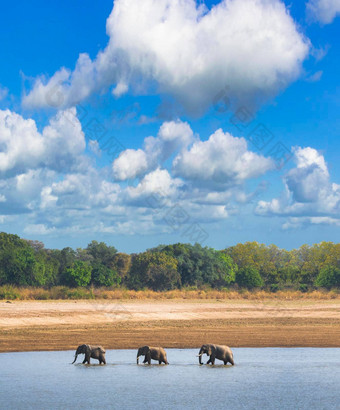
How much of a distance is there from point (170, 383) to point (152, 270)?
59.0m

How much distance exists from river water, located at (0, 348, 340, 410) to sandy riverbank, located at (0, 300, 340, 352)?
439cm

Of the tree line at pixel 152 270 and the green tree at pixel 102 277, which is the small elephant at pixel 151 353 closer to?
the tree line at pixel 152 270

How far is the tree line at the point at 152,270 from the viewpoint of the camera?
68062mm

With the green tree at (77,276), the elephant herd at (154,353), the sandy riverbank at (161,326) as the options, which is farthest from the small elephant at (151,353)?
the green tree at (77,276)

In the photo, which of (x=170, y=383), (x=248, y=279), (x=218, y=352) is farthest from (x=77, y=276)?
(x=170, y=383)

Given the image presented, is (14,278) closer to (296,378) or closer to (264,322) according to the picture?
(264,322)

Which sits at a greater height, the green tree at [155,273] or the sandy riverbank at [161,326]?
the green tree at [155,273]

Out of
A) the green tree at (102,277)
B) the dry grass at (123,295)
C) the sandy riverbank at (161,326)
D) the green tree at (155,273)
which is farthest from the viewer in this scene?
the green tree at (155,273)

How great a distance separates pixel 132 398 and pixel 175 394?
1330 millimetres

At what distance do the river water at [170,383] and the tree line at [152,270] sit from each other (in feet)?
144

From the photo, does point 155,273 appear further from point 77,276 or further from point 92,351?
point 92,351

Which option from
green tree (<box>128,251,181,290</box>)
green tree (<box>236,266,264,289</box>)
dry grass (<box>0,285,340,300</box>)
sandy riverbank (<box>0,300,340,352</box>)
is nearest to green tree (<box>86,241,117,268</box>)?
green tree (<box>128,251,181,290</box>)

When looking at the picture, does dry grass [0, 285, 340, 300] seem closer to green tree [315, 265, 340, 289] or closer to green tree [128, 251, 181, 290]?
green tree [128, 251, 181, 290]

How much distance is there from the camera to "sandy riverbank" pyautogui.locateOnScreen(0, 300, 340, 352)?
29.8 metres
